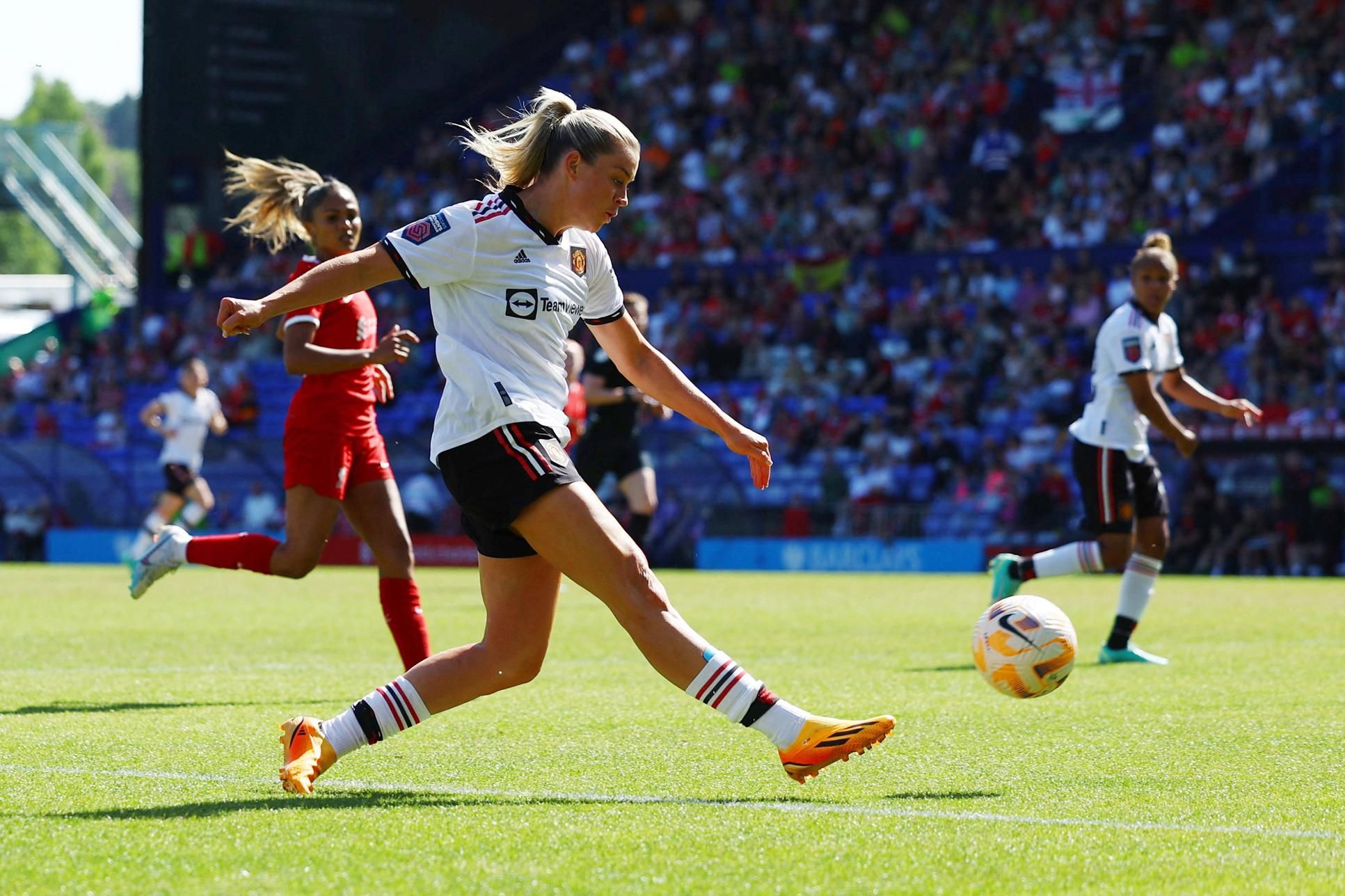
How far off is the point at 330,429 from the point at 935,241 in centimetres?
2128

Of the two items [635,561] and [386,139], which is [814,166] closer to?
[386,139]

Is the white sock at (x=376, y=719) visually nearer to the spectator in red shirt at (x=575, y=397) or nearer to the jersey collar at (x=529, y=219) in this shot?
the jersey collar at (x=529, y=219)

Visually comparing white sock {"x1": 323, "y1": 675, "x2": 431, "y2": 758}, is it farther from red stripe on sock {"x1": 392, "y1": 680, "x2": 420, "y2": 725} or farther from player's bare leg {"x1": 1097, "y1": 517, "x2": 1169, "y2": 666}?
player's bare leg {"x1": 1097, "y1": 517, "x2": 1169, "y2": 666}

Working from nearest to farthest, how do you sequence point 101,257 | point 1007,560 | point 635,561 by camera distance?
point 635,561, point 1007,560, point 101,257

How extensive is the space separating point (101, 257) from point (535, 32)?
13.3 m

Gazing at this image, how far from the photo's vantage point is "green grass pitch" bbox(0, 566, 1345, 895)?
4.18 m

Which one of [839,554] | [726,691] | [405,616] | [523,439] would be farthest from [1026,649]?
[839,554]

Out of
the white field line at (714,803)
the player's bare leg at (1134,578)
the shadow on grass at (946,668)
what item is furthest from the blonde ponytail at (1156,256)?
the white field line at (714,803)

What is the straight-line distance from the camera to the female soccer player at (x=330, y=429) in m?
7.78

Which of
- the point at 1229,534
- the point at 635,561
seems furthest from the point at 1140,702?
the point at 1229,534

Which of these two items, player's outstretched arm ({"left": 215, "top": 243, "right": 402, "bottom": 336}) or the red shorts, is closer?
player's outstretched arm ({"left": 215, "top": 243, "right": 402, "bottom": 336})

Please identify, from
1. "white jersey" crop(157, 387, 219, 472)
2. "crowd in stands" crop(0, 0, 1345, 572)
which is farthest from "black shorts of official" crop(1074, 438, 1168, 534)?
"white jersey" crop(157, 387, 219, 472)

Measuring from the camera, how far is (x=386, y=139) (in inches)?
1394

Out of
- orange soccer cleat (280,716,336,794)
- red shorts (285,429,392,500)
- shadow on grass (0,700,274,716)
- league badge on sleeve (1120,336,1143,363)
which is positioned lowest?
shadow on grass (0,700,274,716)
